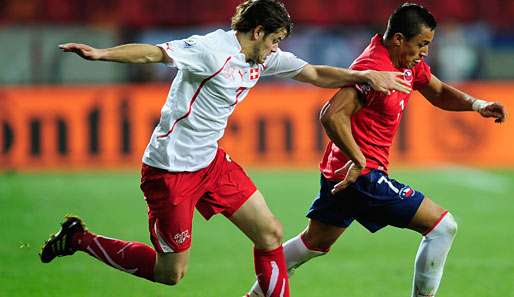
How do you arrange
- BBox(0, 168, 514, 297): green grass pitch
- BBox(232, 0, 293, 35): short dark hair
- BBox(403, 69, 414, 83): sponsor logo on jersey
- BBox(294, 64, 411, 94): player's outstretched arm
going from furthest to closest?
BBox(0, 168, 514, 297): green grass pitch → BBox(403, 69, 414, 83): sponsor logo on jersey → BBox(294, 64, 411, 94): player's outstretched arm → BBox(232, 0, 293, 35): short dark hair

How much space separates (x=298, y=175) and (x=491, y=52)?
674 centimetres

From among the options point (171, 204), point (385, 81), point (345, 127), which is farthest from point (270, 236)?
point (385, 81)

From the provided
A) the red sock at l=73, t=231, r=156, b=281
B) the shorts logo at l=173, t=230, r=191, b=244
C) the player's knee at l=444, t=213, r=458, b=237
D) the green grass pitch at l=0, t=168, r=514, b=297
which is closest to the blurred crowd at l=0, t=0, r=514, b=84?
the green grass pitch at l=0, t=168, r=514, b=297

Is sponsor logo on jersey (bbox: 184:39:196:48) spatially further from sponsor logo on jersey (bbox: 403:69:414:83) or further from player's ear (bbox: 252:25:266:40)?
A: sponsor logo on jersey (bbox: 403:69:414:83)

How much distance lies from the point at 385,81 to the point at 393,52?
0.36 meters

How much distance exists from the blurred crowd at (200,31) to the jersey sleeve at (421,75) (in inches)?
484

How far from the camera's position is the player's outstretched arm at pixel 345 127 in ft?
21.8

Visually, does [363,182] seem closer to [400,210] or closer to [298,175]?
[400,210]

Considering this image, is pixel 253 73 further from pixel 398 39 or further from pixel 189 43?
pixel 398 39

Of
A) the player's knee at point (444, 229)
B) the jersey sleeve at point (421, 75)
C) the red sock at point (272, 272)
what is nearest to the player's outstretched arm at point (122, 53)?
the red sock at point (272, 272)

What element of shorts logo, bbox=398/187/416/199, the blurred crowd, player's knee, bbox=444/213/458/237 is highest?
shorts logo, bbox=398/187/416/199

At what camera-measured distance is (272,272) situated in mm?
6766

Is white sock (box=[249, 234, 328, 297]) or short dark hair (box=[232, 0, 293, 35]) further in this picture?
white sock (box=[249, 234, 328, 297])

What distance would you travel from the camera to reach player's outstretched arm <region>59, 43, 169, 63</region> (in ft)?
19.1
